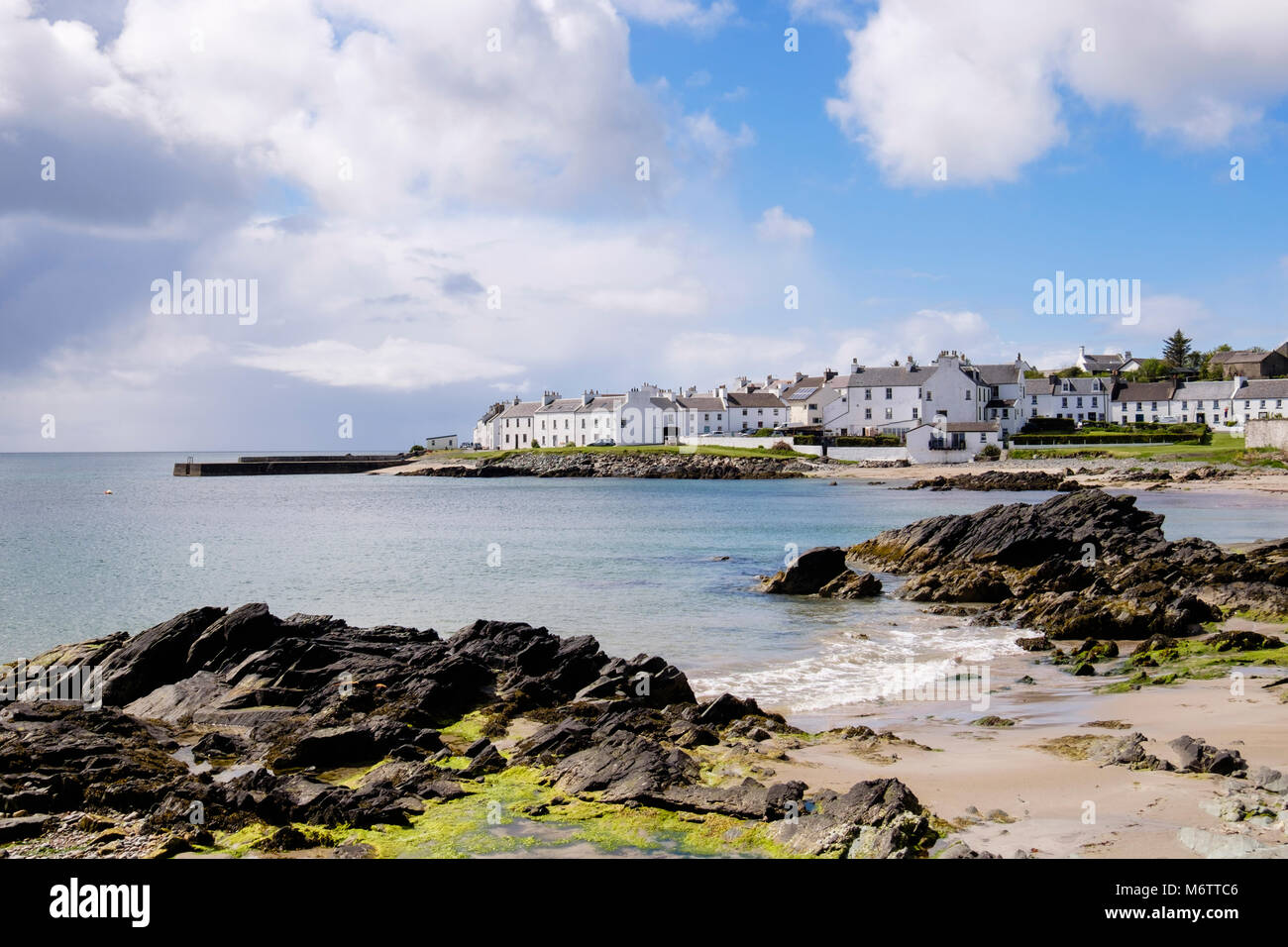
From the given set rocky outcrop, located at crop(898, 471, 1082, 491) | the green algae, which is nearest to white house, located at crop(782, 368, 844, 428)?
rocky outcrop, located at crop(898, 471, 1082, 491)

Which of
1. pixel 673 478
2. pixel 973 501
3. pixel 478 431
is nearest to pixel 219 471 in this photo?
pixel 478 431

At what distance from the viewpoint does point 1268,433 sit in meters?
80.2

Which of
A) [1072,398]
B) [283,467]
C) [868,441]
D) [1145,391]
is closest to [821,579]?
[868,441]

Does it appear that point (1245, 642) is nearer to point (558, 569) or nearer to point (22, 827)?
point (22, 827)

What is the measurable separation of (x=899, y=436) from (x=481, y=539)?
6800 centimetres

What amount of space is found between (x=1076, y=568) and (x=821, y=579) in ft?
25.7

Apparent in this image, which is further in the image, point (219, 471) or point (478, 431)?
point (478, 431)

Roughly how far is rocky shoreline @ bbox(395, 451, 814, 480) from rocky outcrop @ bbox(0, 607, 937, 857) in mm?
83269

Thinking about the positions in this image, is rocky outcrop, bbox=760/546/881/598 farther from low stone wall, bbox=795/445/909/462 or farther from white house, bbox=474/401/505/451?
white house, bbox=474/401/505/451

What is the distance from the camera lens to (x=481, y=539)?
48.2m

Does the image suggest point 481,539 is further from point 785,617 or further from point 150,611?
point 785,617

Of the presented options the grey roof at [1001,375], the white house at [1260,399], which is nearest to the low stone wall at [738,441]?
the grey roof at [1001,375]

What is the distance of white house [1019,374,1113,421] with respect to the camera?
118562mm

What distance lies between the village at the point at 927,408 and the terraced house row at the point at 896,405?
147mm
